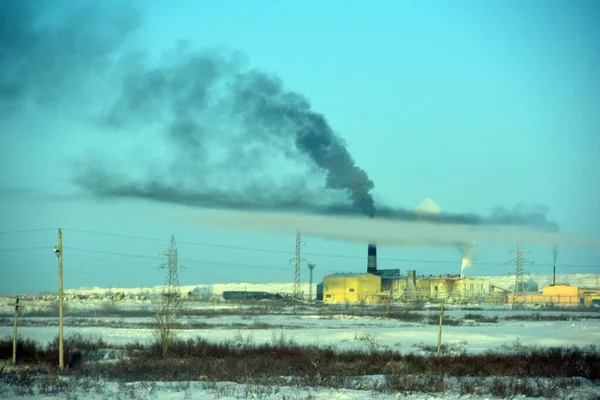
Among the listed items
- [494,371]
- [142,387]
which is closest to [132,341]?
[142,387]

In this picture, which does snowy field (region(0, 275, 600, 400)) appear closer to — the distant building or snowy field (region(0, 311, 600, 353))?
snowy field (region(0, 311, 600, 353))

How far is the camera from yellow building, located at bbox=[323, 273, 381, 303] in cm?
8994

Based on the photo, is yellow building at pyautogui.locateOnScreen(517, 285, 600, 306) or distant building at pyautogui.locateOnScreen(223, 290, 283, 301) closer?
yellow building at pyautogui.locateOnScreen(517, 285, 600, 306)

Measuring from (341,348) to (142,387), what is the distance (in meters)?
15.0

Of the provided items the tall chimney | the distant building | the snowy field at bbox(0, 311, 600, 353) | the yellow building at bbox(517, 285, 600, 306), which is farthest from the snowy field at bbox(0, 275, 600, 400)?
the yellow building at bbox(517, 285, 600, 306)

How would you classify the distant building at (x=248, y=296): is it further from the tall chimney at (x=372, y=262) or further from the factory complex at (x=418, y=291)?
the tall chimney at (x=372, y=262)

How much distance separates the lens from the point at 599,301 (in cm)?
9450

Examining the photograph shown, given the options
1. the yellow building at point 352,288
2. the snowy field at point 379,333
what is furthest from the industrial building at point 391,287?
the snowy field at point 379,333

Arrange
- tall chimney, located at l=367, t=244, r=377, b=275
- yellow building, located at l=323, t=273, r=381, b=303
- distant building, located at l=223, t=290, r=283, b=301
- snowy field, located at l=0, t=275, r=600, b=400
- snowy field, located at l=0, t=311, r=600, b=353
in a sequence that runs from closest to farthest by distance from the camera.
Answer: snowy field, located at l=0, t=275, r=600, b=400 → snowy field, located at l=0, t=311, r=600, b=353 → yellow building, located at l=323, t=273, r=381, b=303 → tall chimney, located at l=367, t=244, r=377, b=275 → distant building, located at l=223, t=290, r=283, b=301

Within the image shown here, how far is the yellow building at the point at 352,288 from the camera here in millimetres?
89938

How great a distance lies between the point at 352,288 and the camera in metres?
90.6

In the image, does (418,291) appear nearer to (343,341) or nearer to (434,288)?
(434,288)

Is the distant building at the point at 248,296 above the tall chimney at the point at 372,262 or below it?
below

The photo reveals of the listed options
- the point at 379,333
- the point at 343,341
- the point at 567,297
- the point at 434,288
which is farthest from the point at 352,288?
the point at 343,341
